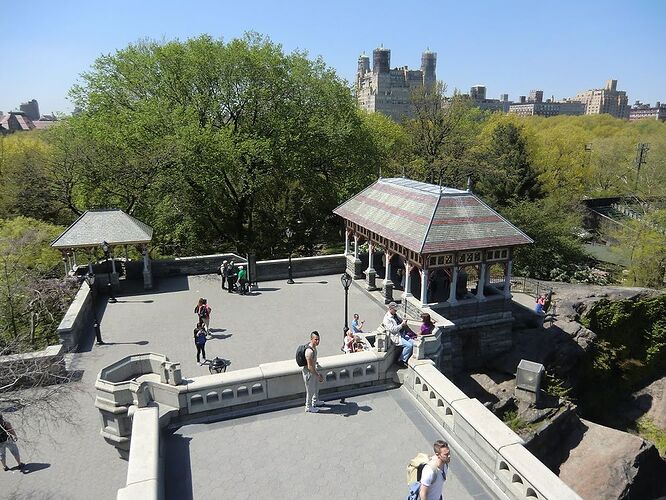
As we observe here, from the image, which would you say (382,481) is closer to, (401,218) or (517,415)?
(517,415)

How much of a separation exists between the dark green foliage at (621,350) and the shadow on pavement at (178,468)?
19.3 m

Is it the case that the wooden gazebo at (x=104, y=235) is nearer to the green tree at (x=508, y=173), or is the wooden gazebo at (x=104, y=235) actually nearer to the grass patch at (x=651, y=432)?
the grass patch at (x=651, y=432)

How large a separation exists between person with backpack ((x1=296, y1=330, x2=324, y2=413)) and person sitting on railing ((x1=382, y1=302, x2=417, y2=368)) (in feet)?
7.05

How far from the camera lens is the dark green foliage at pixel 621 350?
2183 centimetres

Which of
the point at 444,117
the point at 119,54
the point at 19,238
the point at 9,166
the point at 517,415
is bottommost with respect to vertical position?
the point at 517,415

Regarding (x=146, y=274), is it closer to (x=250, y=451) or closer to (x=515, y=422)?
(x=250, y=451)

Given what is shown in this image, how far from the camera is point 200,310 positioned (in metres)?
14.4

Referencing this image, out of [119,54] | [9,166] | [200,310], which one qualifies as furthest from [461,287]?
[9,166]

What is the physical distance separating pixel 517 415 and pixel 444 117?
29832 mm

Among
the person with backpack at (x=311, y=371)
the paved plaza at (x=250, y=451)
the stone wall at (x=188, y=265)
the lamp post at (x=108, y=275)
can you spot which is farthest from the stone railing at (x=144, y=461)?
the stone wall at (x=188, y=265)

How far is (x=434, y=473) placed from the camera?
19.6 ft

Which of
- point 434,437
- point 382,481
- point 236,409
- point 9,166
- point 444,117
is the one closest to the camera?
point 382,481

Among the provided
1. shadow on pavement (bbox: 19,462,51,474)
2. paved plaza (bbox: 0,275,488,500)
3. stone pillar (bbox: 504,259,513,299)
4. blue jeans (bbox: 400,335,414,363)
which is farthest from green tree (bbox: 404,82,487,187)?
shadow on pavement (bbox: 19,462,51,474)

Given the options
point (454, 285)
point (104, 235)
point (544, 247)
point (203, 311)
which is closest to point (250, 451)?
point (203, 311)
